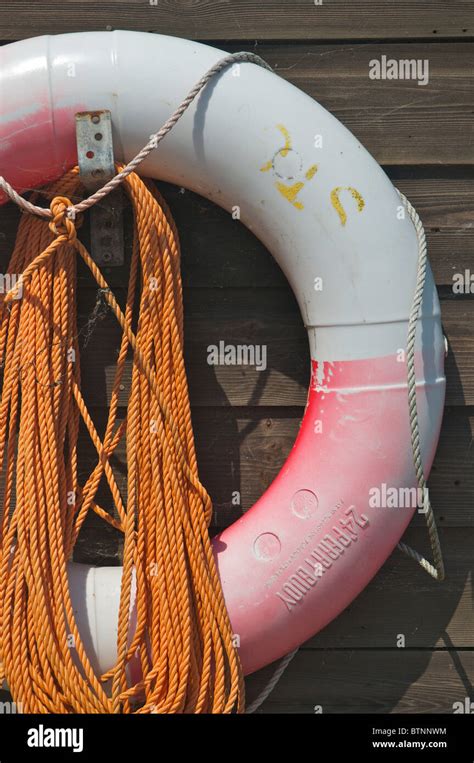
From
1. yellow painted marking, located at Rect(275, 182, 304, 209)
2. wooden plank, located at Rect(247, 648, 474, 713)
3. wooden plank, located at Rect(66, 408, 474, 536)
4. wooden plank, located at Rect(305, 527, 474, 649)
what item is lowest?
wooden plank, located at Rect(247, 648, 474, 713)

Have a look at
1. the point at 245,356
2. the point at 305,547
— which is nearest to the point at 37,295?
the point at 245,356

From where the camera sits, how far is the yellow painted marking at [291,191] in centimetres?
129

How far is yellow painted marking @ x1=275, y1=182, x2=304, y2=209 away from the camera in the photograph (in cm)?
129

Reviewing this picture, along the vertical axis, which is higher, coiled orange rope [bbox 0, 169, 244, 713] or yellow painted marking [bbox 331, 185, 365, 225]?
yellow painted marking [bbox 331, 185, 365, 225]

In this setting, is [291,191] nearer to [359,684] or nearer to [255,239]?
[255,239]

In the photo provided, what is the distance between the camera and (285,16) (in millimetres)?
1406

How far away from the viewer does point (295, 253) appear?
1.32 metres

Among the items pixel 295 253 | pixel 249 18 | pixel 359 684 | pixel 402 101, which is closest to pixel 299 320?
pixel 295 253

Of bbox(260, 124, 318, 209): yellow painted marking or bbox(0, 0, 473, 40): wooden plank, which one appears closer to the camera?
bbox(260, 124, 318, 209): yellow painted marking

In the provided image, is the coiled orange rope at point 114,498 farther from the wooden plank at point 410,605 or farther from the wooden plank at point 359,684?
the wooden plank at point 410,605

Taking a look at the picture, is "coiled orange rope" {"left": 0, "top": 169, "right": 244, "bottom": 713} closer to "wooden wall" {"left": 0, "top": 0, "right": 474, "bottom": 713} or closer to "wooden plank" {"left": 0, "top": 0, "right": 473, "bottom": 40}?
"wooden wall" {"left": 0, "top": 0, "right": 474, "bottom": 713}

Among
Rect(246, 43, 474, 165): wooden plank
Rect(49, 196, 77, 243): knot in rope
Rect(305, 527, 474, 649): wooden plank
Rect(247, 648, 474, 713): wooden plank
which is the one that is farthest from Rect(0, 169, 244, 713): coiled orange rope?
Rect(246, 43, 474, 165): wooden plank

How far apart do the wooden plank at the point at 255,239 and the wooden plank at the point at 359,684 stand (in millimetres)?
690

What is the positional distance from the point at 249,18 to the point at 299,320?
538 millimetres
